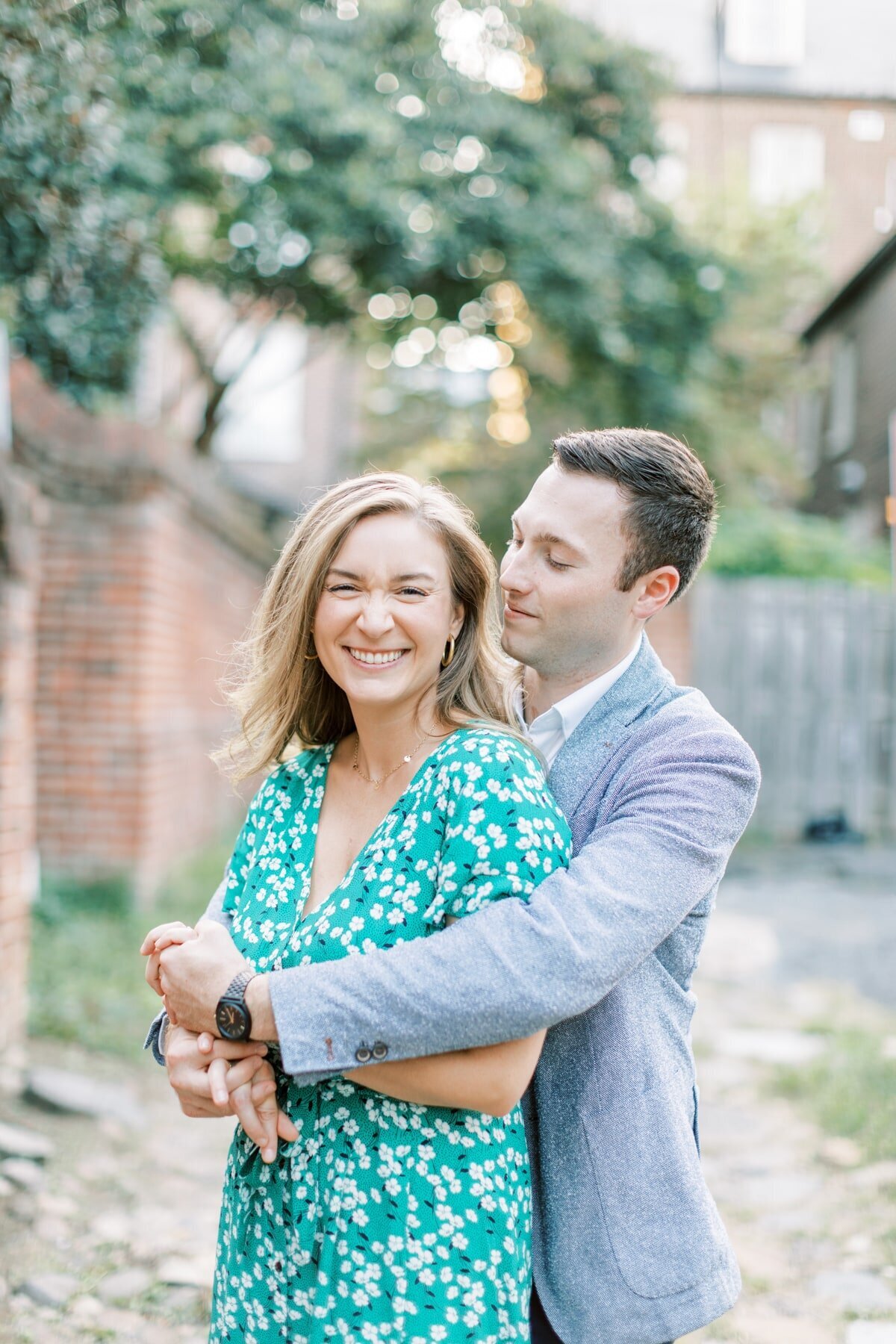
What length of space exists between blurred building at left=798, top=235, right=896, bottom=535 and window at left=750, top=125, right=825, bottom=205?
4.58 m

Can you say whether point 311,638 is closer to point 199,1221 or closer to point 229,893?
point 229,893

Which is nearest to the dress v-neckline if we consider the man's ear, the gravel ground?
the man's ear

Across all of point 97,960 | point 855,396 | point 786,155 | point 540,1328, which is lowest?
point 97,960

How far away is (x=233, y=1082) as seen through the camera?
160 cm

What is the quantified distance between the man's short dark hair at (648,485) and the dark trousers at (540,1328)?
1119mm

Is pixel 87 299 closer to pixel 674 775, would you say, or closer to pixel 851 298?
pixel 674 775

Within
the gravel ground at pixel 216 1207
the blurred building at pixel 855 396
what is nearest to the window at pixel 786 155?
the blurred building at pixel 855 396

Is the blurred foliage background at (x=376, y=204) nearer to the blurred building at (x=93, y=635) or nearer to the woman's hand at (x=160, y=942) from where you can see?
the blurred building at (x=93, y=635)

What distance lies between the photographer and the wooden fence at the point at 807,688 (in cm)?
993

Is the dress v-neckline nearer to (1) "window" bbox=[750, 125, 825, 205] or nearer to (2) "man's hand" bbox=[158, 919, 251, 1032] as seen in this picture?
(2) "man's hand" bbox=[158, 919, 251, 1032]

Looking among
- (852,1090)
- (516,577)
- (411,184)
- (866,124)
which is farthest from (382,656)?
(866,124)

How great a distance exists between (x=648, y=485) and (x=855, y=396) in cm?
1672

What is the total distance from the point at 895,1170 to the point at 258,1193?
3.00 metres

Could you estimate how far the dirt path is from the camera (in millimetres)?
3053
